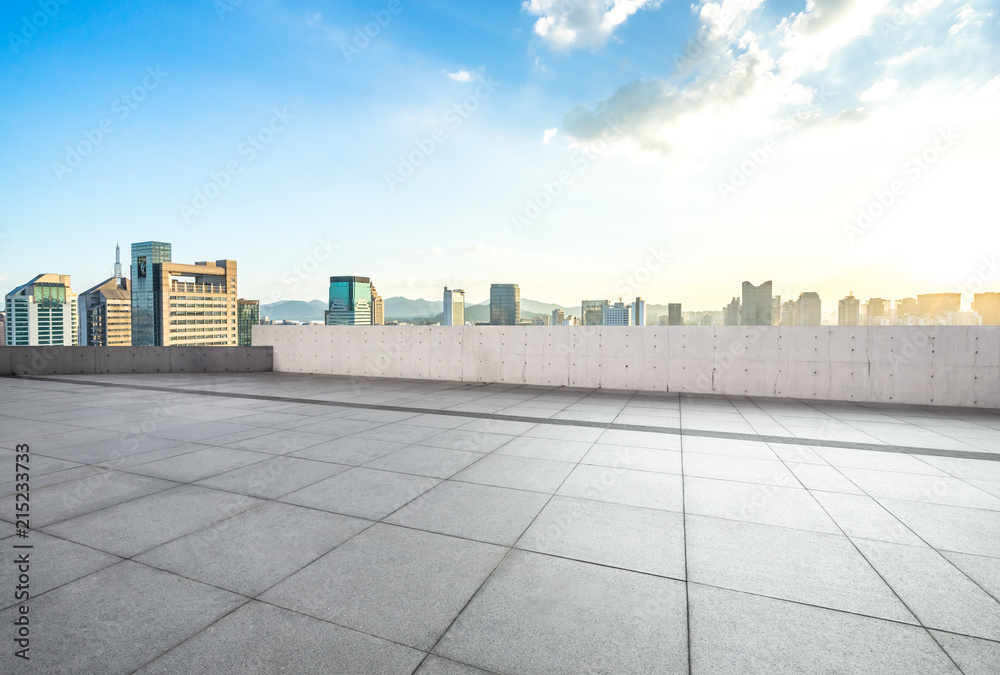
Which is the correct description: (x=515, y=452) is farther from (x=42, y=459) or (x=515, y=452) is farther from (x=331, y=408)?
(x=42, y=459)

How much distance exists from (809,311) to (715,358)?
641 cm

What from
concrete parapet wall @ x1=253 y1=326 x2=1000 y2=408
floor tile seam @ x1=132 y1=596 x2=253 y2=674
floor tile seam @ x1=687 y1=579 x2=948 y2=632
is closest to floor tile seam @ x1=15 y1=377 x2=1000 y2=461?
floor tile seam @ x1=687 y1=579 x2=948 y2=632

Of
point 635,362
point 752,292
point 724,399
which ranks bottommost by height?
point 724,399

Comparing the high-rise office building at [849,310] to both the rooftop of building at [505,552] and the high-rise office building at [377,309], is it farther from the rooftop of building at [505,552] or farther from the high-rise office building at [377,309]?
the high-rise office building at [377,309]

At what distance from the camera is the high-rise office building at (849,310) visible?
46.6 ft

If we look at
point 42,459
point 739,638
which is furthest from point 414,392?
point 739,638

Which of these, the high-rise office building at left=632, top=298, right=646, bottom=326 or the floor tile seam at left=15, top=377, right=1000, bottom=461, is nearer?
the floor tile seam at left=15, top=377, right=1000, bottom=461

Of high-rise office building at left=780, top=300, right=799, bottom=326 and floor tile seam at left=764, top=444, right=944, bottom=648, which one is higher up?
high-rise office building at left=780, top=300, right=799, bottom=326

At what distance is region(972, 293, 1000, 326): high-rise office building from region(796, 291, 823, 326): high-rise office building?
145 inches

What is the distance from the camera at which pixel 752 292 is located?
1894 centimetres

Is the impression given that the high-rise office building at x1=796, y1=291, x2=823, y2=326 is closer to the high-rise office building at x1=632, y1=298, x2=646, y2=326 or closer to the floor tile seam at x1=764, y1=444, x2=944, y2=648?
the high-rise office building at x1=632, y1=298, x2=646, y2=326

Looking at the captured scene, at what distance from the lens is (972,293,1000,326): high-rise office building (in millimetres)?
12641

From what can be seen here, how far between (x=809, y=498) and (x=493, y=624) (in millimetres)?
4340

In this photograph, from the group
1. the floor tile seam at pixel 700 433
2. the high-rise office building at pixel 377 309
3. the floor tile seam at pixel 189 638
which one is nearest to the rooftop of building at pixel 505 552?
the floor tile seam at pixel 189 638
